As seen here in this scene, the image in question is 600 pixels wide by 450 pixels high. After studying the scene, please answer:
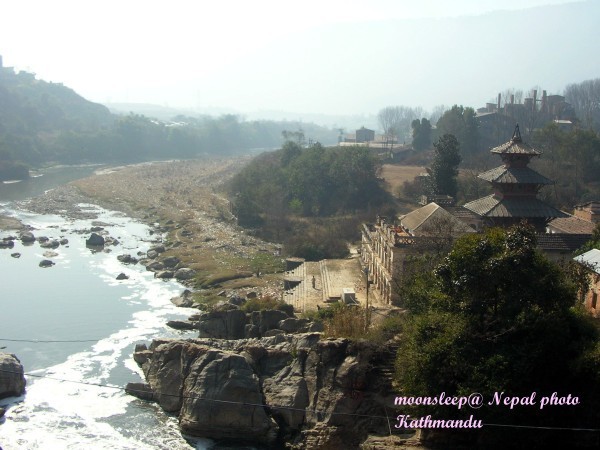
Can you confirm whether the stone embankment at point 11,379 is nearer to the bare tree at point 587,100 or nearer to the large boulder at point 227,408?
the large boulder at point 227,408

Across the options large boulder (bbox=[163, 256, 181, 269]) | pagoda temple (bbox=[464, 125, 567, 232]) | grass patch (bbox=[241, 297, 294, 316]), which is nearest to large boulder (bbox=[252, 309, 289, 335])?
grass patch (bbox=[241, 297, 294, 316])

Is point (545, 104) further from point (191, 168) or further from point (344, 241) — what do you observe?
point (191, 168)

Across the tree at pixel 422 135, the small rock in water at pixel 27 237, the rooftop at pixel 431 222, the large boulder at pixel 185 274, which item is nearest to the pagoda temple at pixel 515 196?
the rooftop at pixel 431 222

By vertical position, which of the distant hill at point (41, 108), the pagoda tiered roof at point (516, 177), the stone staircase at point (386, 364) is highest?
the distant hill at point (41, 108)

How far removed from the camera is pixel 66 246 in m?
44.8

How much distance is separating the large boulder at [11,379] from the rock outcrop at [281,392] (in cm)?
429

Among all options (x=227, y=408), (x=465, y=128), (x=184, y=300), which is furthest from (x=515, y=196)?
(x=465, y=128)

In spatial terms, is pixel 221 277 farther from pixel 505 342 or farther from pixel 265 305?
pixel 505 342

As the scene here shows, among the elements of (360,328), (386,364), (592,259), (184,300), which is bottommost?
(184,300)

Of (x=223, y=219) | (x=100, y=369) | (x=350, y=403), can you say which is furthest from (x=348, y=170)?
(x=350, y=403)

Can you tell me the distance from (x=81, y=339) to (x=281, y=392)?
11477 millimetres

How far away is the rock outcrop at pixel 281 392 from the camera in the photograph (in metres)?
18.4

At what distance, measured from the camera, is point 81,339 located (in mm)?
28062

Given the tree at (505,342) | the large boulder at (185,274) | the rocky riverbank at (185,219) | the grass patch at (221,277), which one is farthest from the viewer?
the large boulder at (185,274)
